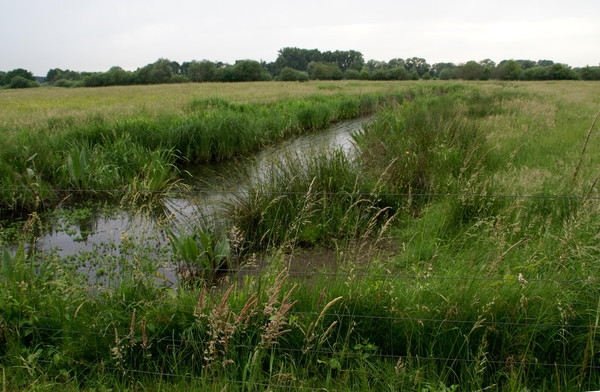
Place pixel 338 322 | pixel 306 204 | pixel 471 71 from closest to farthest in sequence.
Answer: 1. pixel 338 322
2. pixel 306 204
3. pixel 471 71

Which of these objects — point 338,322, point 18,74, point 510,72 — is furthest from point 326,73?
point 338,322

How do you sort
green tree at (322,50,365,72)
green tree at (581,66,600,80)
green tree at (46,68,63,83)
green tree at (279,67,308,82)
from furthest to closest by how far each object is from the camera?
green tree at (322,50,365,72), green tree at (46,68,63,83), green tree at (279,67,308,82), green tree at (581,66,600,80)

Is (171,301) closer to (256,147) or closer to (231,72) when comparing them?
(256,147)

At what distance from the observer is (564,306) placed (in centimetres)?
251

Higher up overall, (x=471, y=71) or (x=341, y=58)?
(x=341, y=58)

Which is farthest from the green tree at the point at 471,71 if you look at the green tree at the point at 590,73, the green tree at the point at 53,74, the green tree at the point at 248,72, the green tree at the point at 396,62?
the green tree at the point at 53,74

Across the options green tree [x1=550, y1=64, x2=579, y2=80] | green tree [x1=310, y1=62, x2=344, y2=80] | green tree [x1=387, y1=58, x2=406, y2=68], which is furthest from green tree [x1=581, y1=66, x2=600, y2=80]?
green tree [x1=387, y1=58, x2=406, y2=68]

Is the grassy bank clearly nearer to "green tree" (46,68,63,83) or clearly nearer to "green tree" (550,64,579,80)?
"green tree" (550,64,579,80)

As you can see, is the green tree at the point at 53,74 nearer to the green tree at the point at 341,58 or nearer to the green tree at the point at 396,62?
the green tree at the point at 341,58

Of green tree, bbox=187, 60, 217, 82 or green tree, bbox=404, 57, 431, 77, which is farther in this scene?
green tree, bbox=404, 57, 431, 77

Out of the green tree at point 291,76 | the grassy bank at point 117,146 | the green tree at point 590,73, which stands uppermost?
the green tree at point 291,76

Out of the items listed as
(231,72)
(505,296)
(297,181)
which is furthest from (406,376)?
(231,72)

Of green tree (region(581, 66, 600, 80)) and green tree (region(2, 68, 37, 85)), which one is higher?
green tree (region(2, 68, 37, 85))

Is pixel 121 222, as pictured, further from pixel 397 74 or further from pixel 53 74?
pixel 53 74
